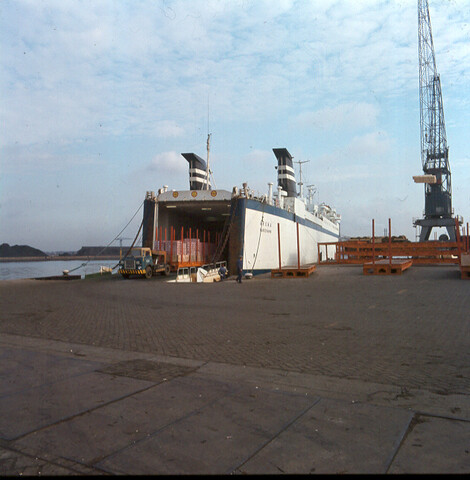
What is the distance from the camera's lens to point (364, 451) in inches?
128

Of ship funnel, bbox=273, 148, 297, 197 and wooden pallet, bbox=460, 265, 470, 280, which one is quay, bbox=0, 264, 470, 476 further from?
ship funnel, bbox=273, 148, 297, 197

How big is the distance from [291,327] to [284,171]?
27.8 metres

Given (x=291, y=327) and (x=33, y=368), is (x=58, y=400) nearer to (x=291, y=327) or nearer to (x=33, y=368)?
(x=33, y=368)

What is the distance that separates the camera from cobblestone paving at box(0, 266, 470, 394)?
19.4 feet

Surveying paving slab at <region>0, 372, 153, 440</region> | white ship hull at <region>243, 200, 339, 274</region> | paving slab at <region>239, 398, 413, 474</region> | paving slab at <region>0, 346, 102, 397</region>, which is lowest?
paving slab at <region>0, 346, 102, 397</region>

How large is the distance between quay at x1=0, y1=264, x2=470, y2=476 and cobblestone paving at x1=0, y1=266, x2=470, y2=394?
0.04m

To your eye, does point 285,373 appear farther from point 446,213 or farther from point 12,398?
point 446,213

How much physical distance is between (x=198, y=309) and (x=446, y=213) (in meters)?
54.9

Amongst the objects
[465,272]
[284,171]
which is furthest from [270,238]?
[465,272]

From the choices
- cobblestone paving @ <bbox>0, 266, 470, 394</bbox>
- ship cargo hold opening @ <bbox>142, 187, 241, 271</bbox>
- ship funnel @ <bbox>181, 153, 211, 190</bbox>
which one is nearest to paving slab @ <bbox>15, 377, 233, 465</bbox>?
cobblestone paving @ <bbox>0, 266, 470, 394</bbox>

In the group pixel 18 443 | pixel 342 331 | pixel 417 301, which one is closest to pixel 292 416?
pixel 18 443

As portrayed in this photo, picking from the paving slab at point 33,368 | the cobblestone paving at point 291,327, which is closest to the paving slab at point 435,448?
the cobblestone paving at point 291,327

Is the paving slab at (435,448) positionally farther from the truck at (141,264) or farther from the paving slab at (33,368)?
the truck at (141,264)

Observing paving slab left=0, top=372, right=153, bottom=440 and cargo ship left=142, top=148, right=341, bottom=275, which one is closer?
paving slab left=0, top=372, right=153, bottom=440
